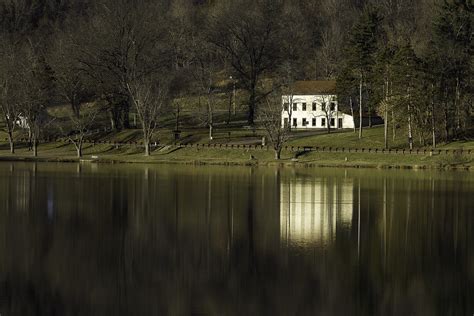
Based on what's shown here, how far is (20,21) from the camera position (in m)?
173

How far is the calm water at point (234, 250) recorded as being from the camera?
28.0m

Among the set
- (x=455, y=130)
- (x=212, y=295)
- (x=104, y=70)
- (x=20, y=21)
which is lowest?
(x=212, y=295)

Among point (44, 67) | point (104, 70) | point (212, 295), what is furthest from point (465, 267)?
point (44, 67)

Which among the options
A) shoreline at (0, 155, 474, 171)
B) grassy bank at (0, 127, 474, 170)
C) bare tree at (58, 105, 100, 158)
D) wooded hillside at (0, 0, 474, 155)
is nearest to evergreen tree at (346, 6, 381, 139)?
wooded hillside at (0, 0, 474, 155)

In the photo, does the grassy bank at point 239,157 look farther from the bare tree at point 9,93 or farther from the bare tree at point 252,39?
the bare tree at point 252,39

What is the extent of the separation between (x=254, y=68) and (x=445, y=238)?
8335 centimetres

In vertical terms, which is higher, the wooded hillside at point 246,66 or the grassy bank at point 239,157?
the wooded hillside at point 246,66

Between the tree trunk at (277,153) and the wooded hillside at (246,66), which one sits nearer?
the tree trunk at (277,153)

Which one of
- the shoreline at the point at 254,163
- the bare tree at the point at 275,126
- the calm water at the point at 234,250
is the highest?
the bare tree at the point at 275,126

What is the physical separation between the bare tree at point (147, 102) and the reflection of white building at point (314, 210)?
35.6 meters

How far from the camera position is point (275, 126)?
3844 inches

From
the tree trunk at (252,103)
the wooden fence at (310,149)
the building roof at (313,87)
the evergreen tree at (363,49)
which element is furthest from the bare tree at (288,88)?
the wooden fence at (310,149)

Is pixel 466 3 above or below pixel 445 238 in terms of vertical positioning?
above

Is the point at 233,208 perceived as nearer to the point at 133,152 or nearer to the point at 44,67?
the point at 133,152
